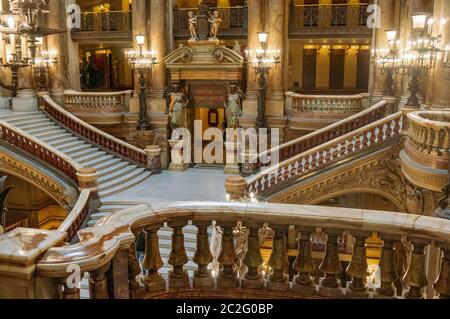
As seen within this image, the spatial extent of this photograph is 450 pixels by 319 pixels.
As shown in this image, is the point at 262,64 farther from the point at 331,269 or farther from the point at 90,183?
the point at 331,269

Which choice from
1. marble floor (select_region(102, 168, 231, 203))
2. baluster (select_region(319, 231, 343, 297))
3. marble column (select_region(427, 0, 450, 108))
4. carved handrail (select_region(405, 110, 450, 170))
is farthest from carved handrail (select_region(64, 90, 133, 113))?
baluster (select_region(319, 231, 343, 297))

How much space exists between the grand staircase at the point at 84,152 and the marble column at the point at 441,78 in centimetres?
879

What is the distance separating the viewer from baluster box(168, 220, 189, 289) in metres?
3.65

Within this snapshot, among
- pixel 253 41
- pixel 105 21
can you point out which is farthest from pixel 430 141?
pixel 105 21

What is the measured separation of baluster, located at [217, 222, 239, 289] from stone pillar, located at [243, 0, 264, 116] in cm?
1338

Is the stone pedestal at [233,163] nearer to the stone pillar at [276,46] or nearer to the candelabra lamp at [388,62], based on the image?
the stone pillar at [276,46]

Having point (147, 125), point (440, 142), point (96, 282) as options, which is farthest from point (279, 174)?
point (96, 282)

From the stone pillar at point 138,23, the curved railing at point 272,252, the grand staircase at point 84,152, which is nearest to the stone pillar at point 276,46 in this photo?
the stone pillar at point 138,23

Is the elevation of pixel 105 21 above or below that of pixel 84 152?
above

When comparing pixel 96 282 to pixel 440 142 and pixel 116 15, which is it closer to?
pixel 440 142

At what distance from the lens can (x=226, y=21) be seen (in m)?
18.3

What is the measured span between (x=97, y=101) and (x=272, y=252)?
1557 centimetres

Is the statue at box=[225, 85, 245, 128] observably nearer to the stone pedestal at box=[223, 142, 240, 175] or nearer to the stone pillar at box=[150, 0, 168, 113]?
the stone pedestal at box=[223, 142, 240, 175]
